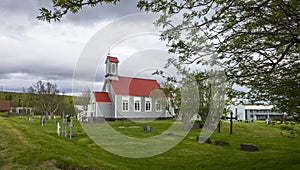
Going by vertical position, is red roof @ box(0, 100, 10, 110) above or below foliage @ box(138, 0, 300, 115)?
below

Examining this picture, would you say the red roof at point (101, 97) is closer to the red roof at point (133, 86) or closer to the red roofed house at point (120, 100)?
the red roofed house at point (120, 100)

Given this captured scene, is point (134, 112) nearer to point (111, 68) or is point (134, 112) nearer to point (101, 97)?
point (101, 97)

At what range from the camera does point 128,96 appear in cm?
4488

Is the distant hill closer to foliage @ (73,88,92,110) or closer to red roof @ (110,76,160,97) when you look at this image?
foliage @ (73,88,92,110)

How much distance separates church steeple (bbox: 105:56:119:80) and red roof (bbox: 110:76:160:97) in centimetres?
94

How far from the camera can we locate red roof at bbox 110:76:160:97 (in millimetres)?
44344

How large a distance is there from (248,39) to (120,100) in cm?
3820

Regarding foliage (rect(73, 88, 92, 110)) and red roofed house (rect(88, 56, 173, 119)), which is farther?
foliage (rect(73, 88, 92, 110))

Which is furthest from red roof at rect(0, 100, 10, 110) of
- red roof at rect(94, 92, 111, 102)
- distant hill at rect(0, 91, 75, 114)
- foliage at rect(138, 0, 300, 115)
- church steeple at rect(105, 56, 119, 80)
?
foliage at rect(138, 0, 300, 115)

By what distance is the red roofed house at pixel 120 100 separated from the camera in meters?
43.5

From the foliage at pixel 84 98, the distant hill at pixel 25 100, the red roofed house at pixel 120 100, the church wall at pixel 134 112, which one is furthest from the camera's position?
the distant hill at pixel 25 100

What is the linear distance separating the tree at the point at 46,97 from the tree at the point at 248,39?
45.5 m

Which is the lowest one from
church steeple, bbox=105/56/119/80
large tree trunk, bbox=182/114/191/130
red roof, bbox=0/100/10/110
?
large tree trunk, bbox=182/114/191/130

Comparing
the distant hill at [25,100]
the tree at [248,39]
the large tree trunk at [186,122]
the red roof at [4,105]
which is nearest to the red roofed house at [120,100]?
the distant hill at [25,100]
